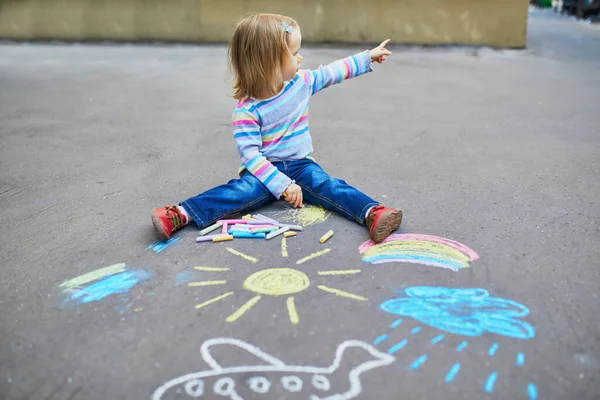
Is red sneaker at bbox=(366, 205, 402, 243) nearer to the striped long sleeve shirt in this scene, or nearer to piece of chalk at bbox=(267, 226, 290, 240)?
piece of chalk at bbox=(267, 226, 290, 240)

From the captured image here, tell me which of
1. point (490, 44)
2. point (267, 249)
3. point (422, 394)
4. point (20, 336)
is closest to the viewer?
point (422, 394)

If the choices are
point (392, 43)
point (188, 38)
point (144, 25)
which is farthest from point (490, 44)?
point (144, 25)

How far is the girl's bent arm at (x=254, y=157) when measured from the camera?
104 inches

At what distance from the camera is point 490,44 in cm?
802

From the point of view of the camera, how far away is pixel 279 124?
269 centimetres

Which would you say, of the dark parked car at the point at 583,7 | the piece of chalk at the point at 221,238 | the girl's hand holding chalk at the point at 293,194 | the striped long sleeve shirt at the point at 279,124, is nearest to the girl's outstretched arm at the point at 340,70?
the striped long sleeve shirt at the point at 279,124

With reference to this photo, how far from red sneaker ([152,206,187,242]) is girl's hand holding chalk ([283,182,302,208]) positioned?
0.46 metres

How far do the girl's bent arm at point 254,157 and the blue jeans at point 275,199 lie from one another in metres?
0.05

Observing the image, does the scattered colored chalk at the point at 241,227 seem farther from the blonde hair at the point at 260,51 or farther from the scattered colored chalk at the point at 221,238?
the blonde hair at the point at 260,51

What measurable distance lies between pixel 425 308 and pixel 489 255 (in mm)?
497

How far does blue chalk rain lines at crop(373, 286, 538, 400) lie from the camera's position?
1619 mm

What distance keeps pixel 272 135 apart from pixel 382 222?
0.69 metres

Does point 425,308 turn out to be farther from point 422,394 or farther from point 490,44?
point 490,44

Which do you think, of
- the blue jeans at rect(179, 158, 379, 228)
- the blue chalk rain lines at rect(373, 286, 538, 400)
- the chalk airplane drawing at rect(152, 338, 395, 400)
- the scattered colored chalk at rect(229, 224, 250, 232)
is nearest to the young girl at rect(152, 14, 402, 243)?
the blue jeans at rect(179, 158, 379, 228)
